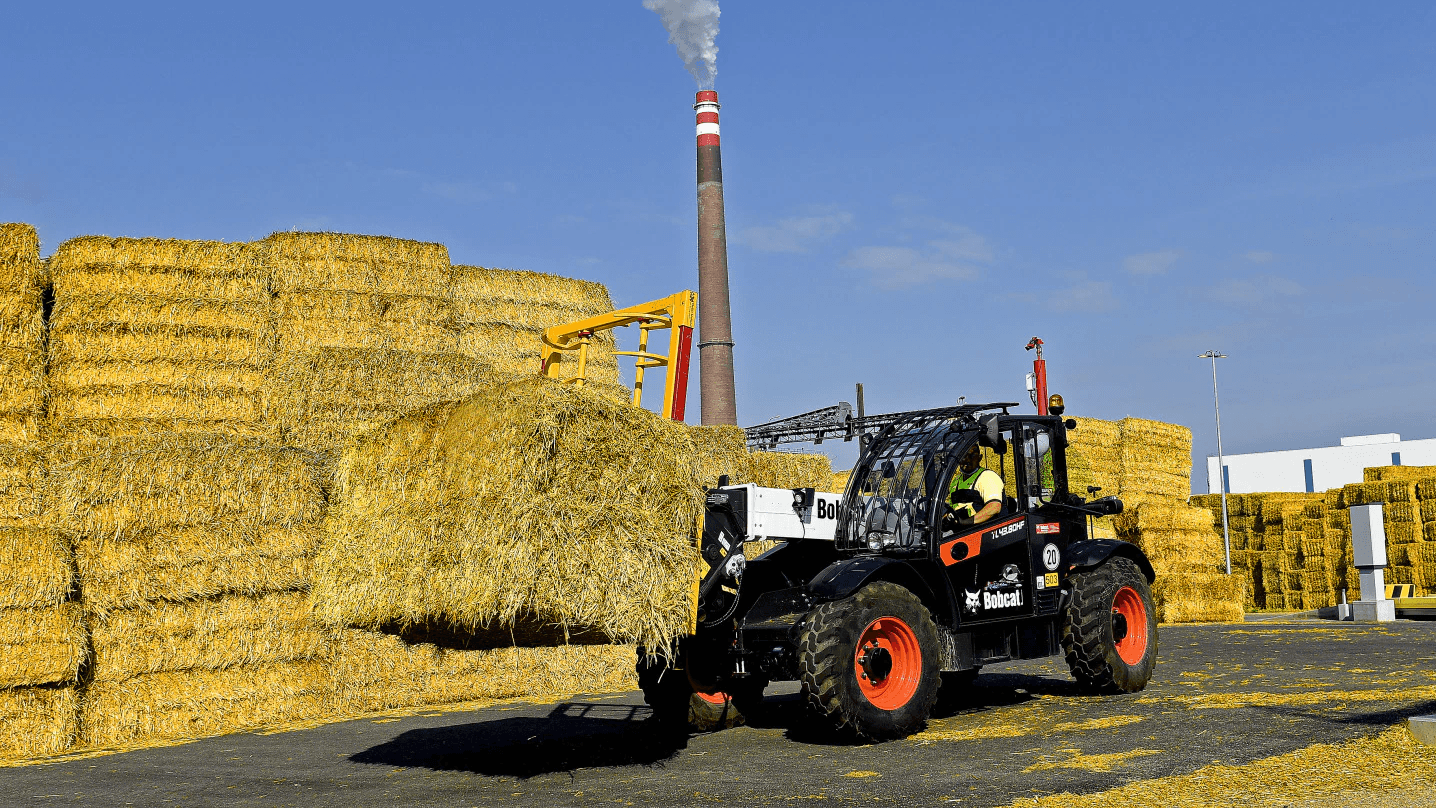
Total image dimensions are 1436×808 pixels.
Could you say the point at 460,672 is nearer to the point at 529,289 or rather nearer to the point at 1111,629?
the point at 529,289

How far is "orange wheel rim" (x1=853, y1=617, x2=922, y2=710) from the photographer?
8.70 meters

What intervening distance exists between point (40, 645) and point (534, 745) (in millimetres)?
4293

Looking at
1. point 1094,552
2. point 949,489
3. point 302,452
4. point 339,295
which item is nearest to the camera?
point 949,489

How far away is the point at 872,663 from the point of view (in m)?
8.76

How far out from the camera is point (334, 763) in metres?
9.10

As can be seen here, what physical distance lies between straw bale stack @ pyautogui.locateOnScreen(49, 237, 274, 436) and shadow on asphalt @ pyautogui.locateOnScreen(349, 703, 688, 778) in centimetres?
438

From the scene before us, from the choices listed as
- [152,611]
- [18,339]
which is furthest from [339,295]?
[152,611]

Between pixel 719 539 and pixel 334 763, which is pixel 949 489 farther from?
pixel 334 763

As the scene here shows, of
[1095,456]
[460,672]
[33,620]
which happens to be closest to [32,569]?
[33,620]

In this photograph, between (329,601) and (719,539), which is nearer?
(329,601)

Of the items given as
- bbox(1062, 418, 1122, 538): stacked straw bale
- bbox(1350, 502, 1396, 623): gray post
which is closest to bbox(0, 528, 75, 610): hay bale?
bbox(1062, 418, 1122, 538): stacked straw bale

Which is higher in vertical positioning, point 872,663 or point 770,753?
point 872,663

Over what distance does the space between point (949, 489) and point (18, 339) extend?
8.82 meters

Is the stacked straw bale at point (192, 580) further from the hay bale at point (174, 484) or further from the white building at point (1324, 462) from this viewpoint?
the white building at point (1324, 462)
